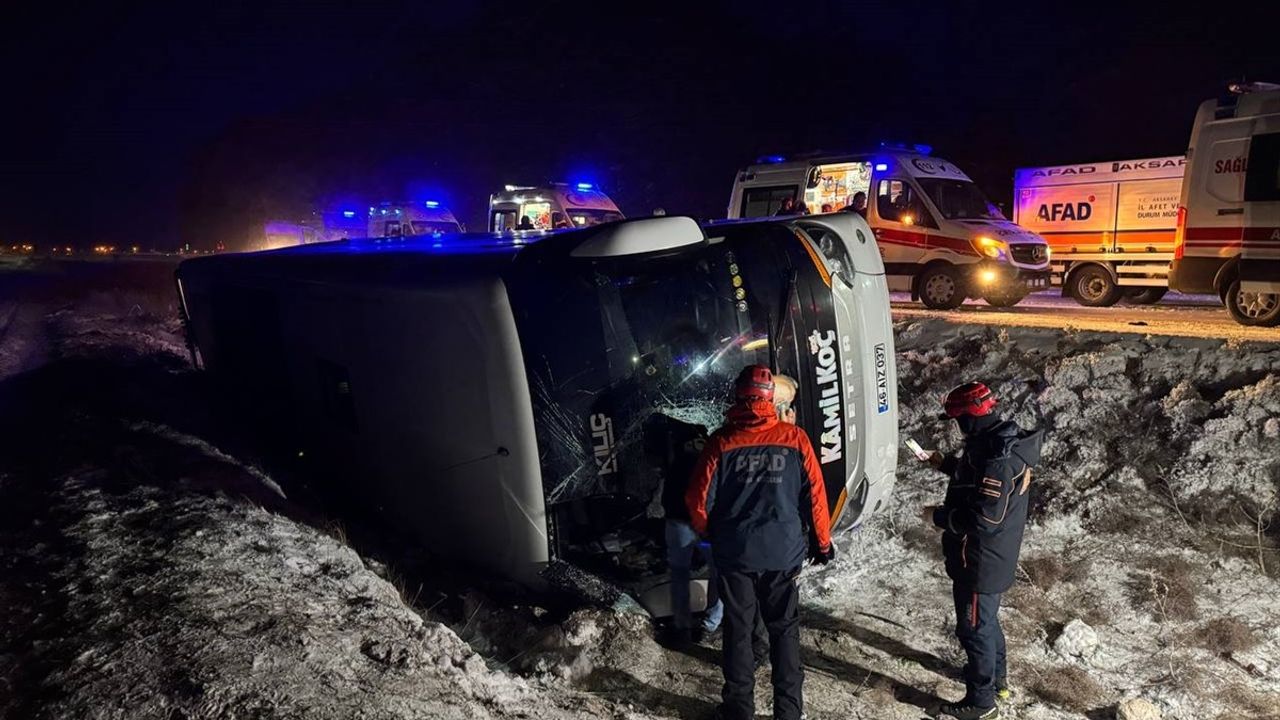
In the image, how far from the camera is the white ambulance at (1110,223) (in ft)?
44.9

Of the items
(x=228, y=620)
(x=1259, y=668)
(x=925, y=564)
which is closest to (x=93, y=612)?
(x=228, y=620)

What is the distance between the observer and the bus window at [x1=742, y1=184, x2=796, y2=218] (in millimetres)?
14602

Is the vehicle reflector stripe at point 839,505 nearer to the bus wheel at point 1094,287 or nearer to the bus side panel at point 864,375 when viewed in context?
the bus side panel at point 864,375

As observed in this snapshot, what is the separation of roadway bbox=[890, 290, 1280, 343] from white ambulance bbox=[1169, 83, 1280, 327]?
444mm

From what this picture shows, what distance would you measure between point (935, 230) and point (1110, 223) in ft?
14.7

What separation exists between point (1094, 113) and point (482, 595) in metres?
56.5

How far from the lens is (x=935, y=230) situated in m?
12.2

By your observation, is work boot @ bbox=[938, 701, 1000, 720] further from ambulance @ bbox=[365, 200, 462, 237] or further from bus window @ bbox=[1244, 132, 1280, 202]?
ambulance @ bbox=[365, 200, 462, 237]

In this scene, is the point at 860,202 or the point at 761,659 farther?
the point at 860,202

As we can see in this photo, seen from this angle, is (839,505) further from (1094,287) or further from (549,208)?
(549,208)

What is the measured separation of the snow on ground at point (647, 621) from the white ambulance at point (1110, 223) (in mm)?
7982

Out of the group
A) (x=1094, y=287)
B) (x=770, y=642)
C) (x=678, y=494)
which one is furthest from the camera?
(x=1094, y=287)

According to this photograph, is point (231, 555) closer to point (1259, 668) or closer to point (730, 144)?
point (1259, 668)

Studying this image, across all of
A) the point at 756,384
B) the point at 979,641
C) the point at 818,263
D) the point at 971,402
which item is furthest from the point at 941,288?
the point at 756,384
